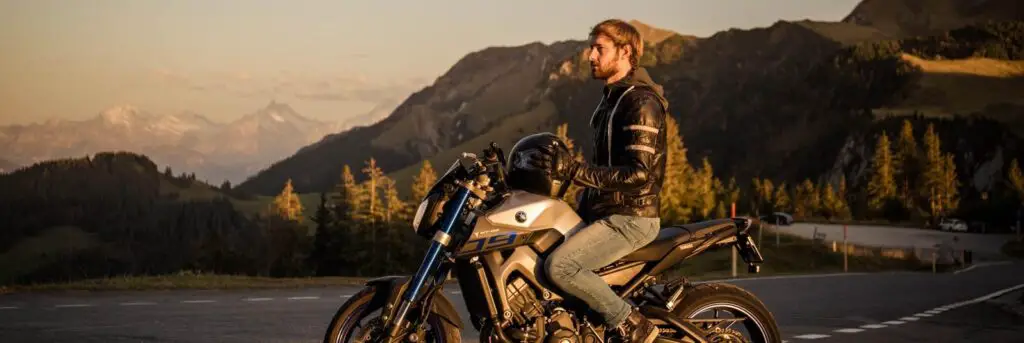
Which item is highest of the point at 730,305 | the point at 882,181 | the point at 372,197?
the point at 882,181

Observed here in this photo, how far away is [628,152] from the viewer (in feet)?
21.5

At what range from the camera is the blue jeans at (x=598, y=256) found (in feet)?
21.5

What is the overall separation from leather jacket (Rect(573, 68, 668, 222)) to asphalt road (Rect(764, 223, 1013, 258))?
98992 millimetres

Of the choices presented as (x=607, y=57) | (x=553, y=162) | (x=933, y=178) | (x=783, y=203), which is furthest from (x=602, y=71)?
(x=783, y=203)

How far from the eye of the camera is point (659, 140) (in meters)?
6.70

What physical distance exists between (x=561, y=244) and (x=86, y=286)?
15756 millimetres

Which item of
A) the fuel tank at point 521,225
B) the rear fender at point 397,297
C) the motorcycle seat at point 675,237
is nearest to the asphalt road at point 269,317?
the motorcycle seat at point 675,237

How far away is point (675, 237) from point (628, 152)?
2.54 ft

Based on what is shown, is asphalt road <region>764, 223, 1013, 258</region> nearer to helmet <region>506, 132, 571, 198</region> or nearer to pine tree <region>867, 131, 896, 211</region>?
pine tree <region>867, 131, 896, 211</region>

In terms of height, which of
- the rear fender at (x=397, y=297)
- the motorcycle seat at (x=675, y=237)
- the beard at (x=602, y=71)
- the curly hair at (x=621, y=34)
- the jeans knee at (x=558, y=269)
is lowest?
the rear fender at (x=397, y=297)

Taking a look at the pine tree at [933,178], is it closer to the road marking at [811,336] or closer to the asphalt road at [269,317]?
the asphalt road at [269,317]

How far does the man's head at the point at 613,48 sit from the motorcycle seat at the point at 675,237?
3.14ft

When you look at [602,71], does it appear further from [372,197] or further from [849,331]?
[372,197]

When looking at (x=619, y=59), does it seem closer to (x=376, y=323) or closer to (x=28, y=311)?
(x=376, y=323)
